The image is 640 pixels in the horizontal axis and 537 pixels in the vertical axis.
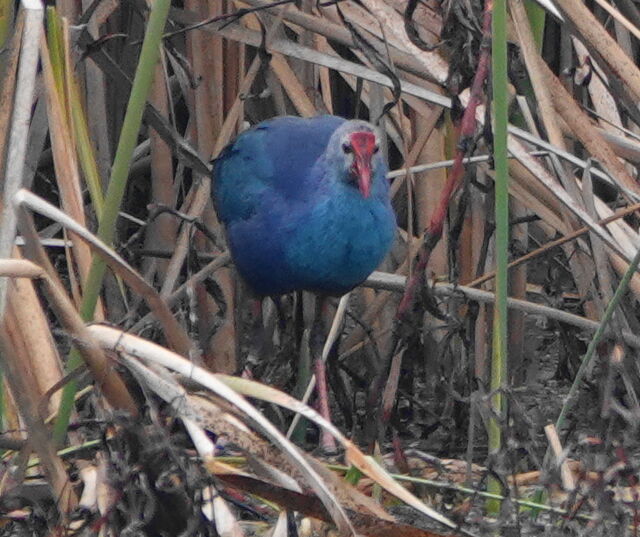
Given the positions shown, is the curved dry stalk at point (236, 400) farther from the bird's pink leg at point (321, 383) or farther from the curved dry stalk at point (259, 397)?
the bird's pink leg at point (321, 383)

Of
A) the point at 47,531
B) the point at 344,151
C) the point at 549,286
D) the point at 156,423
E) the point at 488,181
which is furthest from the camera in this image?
the point at 549,286

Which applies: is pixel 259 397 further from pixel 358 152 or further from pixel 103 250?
pixel 358 152

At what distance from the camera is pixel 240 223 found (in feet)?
7.28

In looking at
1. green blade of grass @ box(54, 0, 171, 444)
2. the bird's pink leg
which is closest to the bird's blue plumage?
the bird's pink leg

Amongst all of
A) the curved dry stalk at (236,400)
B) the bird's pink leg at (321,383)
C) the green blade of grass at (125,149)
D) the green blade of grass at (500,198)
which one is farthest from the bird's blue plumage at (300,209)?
the curved dry stalk at (236,400)

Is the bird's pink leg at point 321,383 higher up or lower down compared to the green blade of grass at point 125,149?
lower down

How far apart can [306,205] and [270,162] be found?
0.12 metres

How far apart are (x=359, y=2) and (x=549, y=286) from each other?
0.64 m

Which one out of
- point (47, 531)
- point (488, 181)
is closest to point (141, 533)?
point (47, 531)

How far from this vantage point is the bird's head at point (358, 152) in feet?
6.63

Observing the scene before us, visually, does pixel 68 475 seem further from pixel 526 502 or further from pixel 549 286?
pixel 549 286

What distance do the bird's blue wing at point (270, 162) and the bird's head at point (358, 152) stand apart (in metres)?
0.07

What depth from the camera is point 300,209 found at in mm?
2117

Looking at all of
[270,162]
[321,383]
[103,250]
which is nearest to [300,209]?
[270,162]
